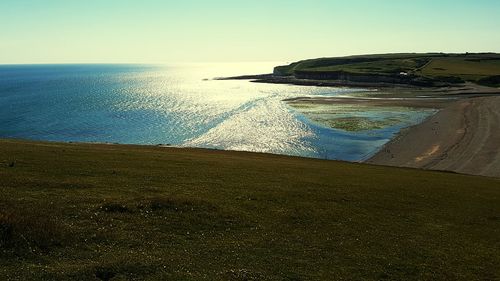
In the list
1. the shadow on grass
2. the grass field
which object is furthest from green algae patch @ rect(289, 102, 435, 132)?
the shadow on grass

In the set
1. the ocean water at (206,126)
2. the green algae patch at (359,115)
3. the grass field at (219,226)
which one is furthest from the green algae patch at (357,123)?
the grass field at (219,226)

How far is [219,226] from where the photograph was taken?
21.2 metres

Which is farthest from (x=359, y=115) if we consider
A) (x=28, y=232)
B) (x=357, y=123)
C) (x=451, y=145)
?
(x=28, y=232)

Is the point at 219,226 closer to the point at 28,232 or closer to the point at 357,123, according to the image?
the point at 28,232

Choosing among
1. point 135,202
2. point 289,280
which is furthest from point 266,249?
point 135,202

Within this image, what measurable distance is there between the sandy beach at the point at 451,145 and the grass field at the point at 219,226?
35.6 metres

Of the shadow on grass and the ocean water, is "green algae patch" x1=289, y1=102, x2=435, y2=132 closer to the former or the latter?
→ the ocean water

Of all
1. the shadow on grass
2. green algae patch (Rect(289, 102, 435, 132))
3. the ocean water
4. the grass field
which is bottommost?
the ocean water

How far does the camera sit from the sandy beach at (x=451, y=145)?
221ft

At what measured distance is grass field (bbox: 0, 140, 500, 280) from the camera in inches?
651

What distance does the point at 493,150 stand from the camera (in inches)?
2977

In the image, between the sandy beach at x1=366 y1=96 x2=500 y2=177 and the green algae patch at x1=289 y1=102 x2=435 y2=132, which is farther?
the green algae patch at x1=289 y1=102 x2=435 y2=132

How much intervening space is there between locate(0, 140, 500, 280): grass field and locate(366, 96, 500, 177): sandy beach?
117 ft

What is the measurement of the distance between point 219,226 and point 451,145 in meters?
73.4
